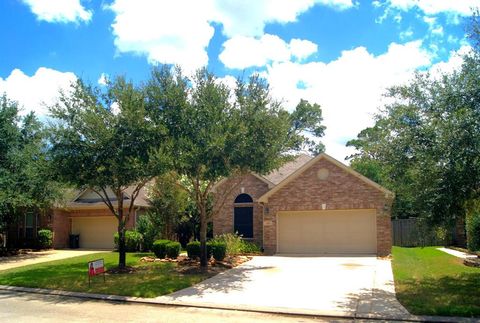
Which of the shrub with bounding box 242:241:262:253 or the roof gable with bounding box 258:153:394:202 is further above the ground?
the roof gable with bounding box 258:153:394:202

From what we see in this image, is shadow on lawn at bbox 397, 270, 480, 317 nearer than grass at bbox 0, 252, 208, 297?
Yes

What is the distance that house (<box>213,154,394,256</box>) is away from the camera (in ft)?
76.8

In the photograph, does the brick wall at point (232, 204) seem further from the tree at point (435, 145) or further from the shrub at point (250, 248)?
the tree at point (435, 145)

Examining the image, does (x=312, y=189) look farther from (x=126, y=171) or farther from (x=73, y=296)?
(x=73, y=296)

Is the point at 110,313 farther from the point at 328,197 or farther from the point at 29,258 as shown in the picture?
the point at 29,258

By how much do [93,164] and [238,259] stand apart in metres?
8.93

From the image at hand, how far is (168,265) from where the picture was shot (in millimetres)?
20156

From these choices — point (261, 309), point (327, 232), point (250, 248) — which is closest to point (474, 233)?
point (327, 232)

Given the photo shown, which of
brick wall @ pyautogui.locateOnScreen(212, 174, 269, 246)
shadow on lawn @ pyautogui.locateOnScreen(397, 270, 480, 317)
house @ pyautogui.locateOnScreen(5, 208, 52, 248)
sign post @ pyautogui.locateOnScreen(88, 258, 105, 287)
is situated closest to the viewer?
shadow on lawn @ pyautogui.locateOnScreen(397, 270, 480, 317)

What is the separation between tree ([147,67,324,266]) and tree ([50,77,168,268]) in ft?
2.39

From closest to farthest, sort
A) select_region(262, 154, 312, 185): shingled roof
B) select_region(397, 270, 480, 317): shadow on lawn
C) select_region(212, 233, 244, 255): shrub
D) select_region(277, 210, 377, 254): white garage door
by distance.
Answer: select_region(397, 270, 480, 317): shadow on lawn → select_region(212, 233, 244, 255): shrub → select_region(277, 210, 377, 254): white garage door → select_region(262, 154, 312, 185): shingled roof

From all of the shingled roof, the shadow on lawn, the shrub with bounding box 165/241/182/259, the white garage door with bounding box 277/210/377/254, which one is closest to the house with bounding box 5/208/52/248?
the shrub with bounding box 165/241/182/259

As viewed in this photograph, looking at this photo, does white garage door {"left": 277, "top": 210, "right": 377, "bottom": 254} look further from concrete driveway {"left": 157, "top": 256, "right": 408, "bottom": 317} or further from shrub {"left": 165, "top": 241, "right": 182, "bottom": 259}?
shrub {"left": 165, "top": 241, "right": 182, "bottom": 259}

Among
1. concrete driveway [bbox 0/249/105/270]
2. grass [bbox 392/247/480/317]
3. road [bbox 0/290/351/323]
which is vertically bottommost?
concrete driveway [bbox 0/249/105/270]
